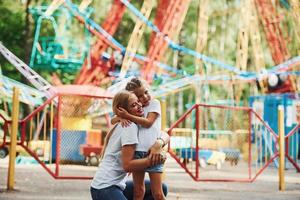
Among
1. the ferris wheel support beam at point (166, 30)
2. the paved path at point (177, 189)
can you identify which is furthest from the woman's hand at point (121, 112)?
the ferris wheel support beam at point (166, 30)

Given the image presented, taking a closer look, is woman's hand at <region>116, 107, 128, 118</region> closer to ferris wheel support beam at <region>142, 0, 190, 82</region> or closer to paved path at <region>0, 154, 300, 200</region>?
paved path at <region>0, 154, 300, 200</region>

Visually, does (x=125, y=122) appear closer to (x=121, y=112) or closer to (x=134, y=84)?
(x=121, y=112)

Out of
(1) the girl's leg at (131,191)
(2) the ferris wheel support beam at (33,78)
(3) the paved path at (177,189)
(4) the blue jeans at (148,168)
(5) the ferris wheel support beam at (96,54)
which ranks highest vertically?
(5) the ferris wheel support beam at (96,54)

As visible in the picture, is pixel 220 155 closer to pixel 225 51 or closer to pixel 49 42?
pixel 49 42

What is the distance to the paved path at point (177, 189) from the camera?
10.7 meters

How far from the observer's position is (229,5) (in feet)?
130

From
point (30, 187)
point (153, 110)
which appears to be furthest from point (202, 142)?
point (153, 110)

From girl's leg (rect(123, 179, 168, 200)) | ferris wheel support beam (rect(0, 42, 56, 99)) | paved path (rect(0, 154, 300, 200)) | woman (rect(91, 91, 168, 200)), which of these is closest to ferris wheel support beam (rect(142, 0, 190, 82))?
ferris wheel support beam (rect(0, 42, 56, 99))

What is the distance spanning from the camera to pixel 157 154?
602 cm

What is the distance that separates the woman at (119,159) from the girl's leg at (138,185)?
15 centimetres

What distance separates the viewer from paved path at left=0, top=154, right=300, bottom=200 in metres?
10.7

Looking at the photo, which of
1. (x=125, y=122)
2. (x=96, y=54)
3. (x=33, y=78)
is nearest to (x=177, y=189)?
(x=125, y=122)

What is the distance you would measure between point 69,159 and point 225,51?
30035 mm

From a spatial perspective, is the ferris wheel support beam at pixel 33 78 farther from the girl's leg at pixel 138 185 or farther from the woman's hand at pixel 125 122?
the woman's hand at pixel 125 122
